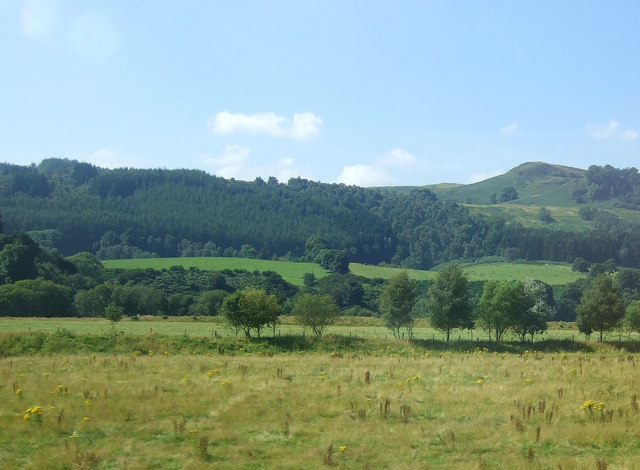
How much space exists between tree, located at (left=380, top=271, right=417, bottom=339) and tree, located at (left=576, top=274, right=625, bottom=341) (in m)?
19.4

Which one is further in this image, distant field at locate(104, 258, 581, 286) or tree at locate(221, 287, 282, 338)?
distant field at locate(104, 258, 581, 286)

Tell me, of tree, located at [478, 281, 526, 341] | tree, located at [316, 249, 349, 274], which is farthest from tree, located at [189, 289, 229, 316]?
tree, located at [316, 249, 349, 274]

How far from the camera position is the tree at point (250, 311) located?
191ft

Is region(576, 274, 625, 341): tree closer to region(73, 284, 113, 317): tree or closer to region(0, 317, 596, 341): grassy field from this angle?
region(0, 317, 596, 341): grassy field

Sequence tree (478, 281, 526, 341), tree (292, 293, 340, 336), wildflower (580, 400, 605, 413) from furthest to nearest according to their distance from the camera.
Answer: tree (478, 281, 526, 341), tree (292, 293, 340, 336), wildflower (580, 400, 605, 413)

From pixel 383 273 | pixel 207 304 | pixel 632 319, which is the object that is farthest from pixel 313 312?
pixel 383 273

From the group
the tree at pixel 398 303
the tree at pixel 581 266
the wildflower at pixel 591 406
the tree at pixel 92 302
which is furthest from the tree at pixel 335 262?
the wildflower at pixel 591 406

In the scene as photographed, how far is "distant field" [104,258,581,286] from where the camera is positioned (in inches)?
Result: 6289

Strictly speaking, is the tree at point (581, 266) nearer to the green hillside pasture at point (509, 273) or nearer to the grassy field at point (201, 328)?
the green hillside pasture at point (509, 273)

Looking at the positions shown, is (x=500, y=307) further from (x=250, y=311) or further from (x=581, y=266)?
(x=581, y=266)

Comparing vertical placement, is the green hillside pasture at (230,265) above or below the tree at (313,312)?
above

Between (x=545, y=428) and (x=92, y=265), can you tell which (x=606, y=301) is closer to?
(x=545, y=428)

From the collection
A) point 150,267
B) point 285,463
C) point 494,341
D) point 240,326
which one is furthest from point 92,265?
point 285,463

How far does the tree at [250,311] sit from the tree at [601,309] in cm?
3559
